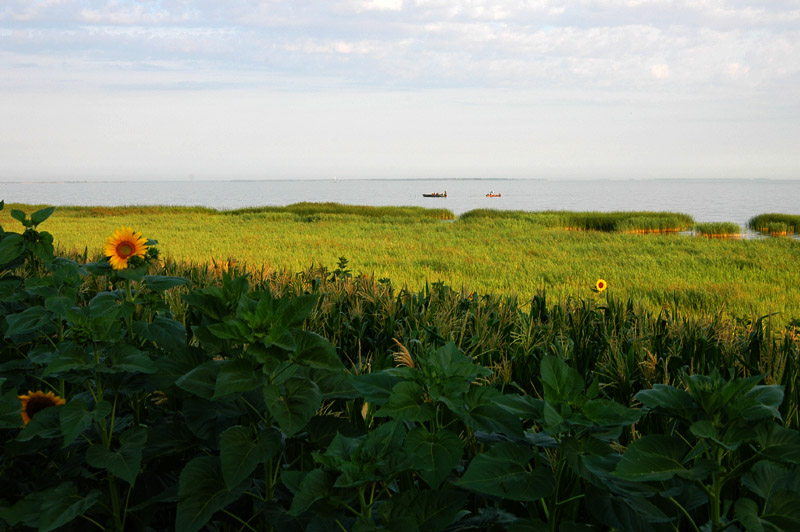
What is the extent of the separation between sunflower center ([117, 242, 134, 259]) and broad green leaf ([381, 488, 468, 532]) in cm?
143

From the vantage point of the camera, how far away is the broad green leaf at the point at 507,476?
114 cm

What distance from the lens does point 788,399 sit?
2018 mm

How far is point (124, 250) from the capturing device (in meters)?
2.13

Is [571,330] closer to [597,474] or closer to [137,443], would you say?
[597,474]

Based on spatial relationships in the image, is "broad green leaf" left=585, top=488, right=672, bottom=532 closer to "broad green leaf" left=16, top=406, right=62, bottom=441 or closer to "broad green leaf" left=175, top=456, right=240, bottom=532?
"broad green leaf" left=175, top=456, right=240, bottom=532

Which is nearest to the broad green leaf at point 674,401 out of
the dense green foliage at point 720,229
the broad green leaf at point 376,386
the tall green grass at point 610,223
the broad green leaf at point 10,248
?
the broad green leaf at point 376,386

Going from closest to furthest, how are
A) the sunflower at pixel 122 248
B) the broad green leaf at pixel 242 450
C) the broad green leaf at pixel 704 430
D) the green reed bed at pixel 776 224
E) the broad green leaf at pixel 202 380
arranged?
the broad green leaf at pixel 704 430, the broad green leaf at pixel 242 450, the broad green leaf at pixel 202 380, the sunflower at pixel 122 248, the green reed bed at pixel 776 224

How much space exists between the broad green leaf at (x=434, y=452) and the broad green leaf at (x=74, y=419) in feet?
2.66

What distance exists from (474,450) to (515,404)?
521mm

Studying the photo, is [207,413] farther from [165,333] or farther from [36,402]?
[36,402]

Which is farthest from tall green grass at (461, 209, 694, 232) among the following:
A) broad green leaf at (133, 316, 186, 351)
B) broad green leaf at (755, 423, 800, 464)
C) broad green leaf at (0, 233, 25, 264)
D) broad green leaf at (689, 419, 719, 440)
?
broad green leaf at (689, 419, 719, 440)

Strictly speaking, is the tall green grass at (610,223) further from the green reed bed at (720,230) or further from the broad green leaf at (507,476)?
the broad green leaf at (507,476)

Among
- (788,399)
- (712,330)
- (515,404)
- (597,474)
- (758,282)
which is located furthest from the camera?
(758,282)

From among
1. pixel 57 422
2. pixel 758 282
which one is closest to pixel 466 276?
pixel 758 282
